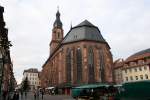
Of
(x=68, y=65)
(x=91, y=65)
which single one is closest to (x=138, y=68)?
(x=91, y=65)

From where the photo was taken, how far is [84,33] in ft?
247

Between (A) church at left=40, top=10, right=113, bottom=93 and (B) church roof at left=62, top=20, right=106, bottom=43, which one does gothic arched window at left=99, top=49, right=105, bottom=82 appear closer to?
(A) church at left=40, top=10, right=113, bottom=93

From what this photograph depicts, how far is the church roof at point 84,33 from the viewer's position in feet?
245

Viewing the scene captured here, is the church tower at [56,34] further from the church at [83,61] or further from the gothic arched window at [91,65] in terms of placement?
the gothic arched window at [91,65]

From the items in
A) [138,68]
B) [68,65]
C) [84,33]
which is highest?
[84,33]

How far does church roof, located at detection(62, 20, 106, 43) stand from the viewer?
74.6 metres

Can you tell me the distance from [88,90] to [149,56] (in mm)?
31688

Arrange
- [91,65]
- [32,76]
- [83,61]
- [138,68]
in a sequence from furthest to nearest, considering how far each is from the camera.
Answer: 1. [32,76]
2. [91,65]
3. [83,61]
4. [138,68]

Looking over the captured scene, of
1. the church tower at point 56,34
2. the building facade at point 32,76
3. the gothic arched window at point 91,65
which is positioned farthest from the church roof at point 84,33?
the building facade at point 32,76

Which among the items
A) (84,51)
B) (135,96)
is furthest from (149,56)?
(135,96)

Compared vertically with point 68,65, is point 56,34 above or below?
above

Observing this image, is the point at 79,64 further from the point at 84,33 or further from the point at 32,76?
the point at 32,76

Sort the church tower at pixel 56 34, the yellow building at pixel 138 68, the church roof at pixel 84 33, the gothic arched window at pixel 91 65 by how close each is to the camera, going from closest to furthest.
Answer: the yellow building at pixel 138 68, the gothic arched window at pixel 91 65, the church roof at pixel 84 33, the church tower at pixel 56 34

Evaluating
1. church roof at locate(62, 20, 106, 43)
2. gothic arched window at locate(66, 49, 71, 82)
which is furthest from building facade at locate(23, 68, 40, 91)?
gothic arched window at locate(66, 49, 71, 82)
